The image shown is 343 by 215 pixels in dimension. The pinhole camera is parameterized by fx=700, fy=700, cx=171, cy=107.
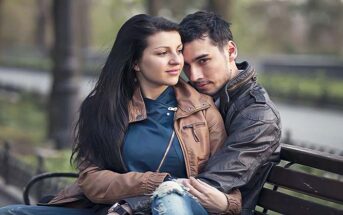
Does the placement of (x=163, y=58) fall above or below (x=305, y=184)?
above

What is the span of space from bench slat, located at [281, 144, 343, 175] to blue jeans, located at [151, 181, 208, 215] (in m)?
0.66

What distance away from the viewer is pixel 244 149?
3.29m

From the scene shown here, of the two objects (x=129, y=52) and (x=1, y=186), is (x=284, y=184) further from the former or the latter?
(x=1, y=186)

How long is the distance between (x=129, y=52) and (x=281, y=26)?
127 ft

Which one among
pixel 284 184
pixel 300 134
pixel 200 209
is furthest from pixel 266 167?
pixel 300 134

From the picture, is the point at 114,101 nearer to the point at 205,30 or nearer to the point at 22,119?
the point at 205,30

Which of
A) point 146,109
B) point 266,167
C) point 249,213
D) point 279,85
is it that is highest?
point 146,109

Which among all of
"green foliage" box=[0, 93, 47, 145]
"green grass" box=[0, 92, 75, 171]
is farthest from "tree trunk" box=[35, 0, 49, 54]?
"green foliage" box=[0, 93, 47, 145]

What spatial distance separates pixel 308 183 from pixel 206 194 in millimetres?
557

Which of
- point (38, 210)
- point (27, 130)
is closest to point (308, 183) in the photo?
point (38, 210)

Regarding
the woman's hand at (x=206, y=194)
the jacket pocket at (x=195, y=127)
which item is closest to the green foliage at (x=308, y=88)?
the jacket pocket at (x=195, y=127)

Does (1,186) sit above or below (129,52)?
below

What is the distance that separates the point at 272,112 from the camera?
3.41m

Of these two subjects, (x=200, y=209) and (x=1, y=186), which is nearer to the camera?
(x=200, y=209)
